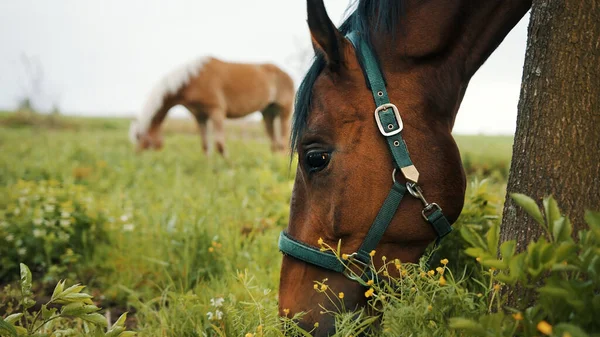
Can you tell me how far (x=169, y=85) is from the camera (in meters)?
9.78

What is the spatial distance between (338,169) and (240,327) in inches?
31.1

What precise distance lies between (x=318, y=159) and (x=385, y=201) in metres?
0.31

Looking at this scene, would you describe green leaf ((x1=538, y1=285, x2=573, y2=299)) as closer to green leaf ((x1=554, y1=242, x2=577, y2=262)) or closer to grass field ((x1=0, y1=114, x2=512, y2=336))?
green leaf ((x1=554, y1=242, x2=577, y2=262))

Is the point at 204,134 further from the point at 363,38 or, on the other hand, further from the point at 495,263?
the point at 495,263

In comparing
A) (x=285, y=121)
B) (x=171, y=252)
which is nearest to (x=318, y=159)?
(x=171, y=252)

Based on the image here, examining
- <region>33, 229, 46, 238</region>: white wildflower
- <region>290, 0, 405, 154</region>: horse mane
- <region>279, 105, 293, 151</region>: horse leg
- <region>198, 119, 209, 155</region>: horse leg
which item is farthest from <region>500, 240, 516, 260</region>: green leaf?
<region>279, 105, 293, 151</region>: horse leg

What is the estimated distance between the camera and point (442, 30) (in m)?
2.04

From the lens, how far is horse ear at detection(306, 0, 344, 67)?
6.05 ft

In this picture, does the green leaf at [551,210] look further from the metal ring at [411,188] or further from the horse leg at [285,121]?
the horse leg at [285,121]

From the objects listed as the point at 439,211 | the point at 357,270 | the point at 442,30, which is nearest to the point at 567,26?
the point at 442,30

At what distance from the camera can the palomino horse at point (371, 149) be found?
1893 mm

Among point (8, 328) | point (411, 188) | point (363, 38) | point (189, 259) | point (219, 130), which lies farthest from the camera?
point (219, 130)

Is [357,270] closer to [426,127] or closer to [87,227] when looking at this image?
[426,127]

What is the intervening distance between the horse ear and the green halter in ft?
0.41
